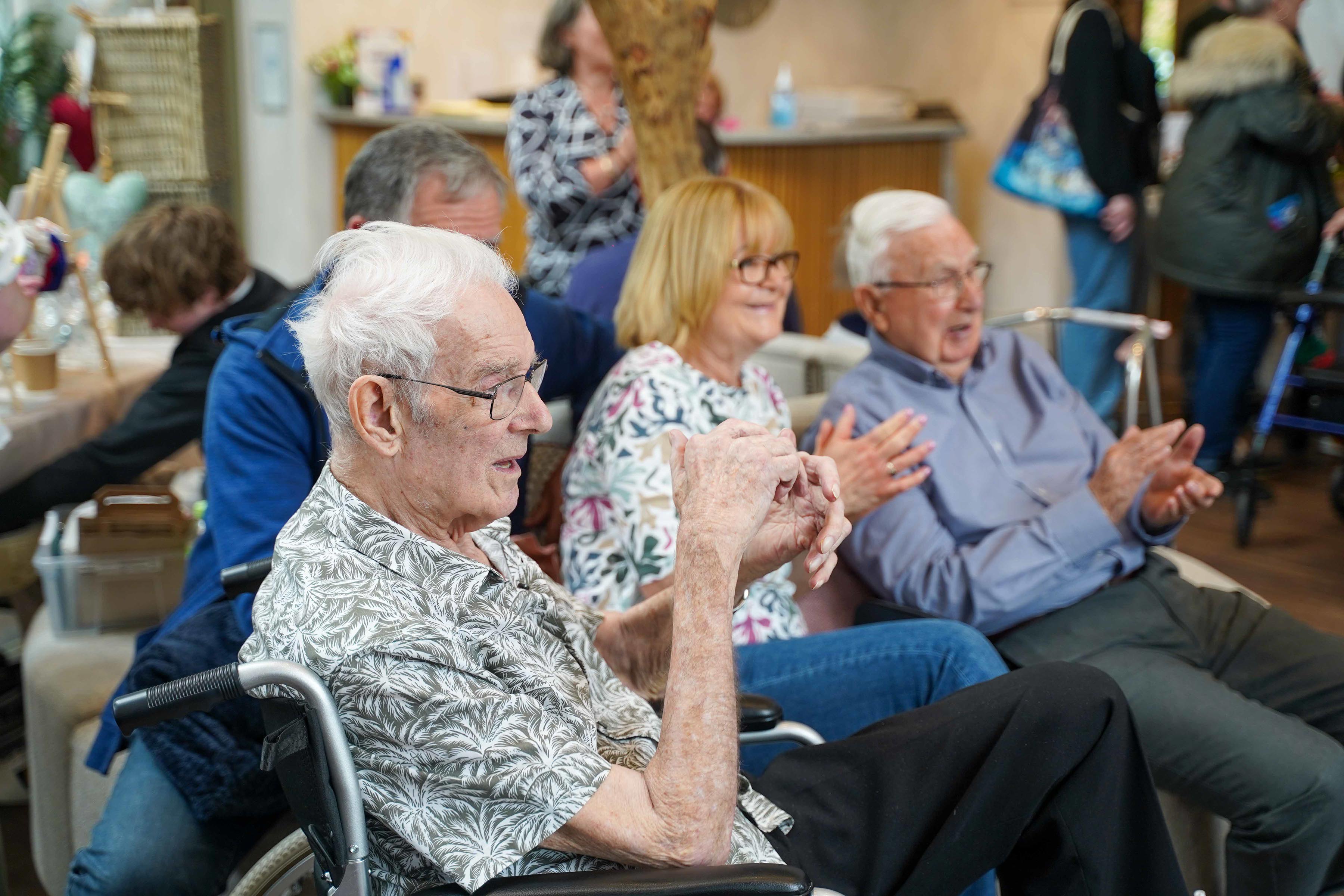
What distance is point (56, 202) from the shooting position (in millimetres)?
2699

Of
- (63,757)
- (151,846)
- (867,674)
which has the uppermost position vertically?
(867,674)

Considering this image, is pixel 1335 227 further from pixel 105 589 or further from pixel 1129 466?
pixel 105 589

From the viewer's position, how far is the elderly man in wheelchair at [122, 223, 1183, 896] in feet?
3.62

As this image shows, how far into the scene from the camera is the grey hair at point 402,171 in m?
1.89

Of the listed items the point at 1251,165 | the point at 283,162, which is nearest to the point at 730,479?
the point at 1251,165

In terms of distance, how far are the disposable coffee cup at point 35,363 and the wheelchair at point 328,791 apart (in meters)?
1.80

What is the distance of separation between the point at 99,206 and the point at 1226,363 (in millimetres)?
3698

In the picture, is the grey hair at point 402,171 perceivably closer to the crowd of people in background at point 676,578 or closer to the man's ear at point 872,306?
the crowd of people in background at point 676,578

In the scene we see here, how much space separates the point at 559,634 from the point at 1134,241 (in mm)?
4101

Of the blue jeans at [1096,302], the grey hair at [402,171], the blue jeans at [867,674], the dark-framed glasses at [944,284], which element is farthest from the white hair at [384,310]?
the blue jeans at [1096,302]

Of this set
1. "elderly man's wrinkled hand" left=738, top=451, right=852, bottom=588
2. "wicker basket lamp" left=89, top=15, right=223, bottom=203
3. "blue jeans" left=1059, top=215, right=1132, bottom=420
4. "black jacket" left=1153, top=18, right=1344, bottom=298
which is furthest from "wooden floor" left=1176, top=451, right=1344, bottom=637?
"wicker basket lamp" left=89, top=15, right=223, bottom=203

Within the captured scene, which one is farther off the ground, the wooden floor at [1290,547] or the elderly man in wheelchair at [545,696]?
the elderly man in wheelchair at [545,696]

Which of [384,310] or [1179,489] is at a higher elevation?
[384,310]

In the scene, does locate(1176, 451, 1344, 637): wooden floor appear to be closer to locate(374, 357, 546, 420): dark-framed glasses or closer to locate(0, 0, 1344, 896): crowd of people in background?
locate(0, 0, 1344, 896): crowd of people in background
